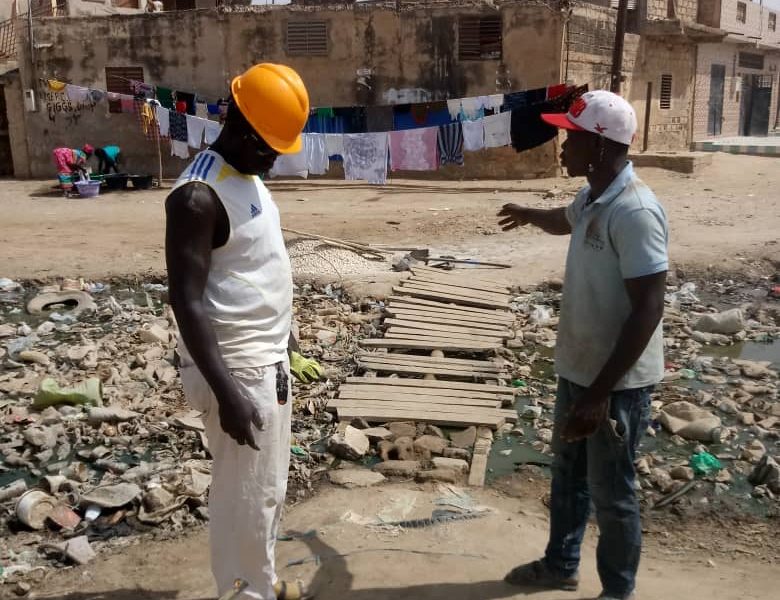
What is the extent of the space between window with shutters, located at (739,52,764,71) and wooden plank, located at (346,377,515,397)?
84.3 ft

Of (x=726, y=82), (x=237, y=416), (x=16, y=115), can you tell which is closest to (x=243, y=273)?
(x=237, y=416)

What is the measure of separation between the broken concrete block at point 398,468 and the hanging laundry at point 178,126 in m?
13.0

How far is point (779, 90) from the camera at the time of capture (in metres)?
31.1

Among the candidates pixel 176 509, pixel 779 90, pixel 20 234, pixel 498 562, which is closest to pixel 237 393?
pixel 498 562

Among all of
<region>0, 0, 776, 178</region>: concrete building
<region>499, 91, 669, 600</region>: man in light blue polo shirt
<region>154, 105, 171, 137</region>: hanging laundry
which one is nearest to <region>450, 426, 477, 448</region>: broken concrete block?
<region>499, 91, 669, 600</region>: man in light blue polo shirt

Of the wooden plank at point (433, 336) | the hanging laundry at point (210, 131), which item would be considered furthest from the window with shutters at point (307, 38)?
the wooden plank at point (433, 336)

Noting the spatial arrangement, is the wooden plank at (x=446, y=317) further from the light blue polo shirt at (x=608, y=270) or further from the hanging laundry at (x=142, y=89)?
the hanging laundry at (x=142, y=89)

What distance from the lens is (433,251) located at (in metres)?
9.02

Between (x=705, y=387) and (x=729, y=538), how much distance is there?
7.03ft

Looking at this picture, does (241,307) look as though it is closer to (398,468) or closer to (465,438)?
(398,468)

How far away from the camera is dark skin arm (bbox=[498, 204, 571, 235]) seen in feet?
9.02

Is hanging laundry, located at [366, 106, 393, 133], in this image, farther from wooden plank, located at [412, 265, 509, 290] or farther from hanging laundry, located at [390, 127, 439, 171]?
wooden plank, located at [412, 265, 509, 290]

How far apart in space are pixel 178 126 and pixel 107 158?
1808 millimetres

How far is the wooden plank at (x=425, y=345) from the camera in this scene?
5.73m
